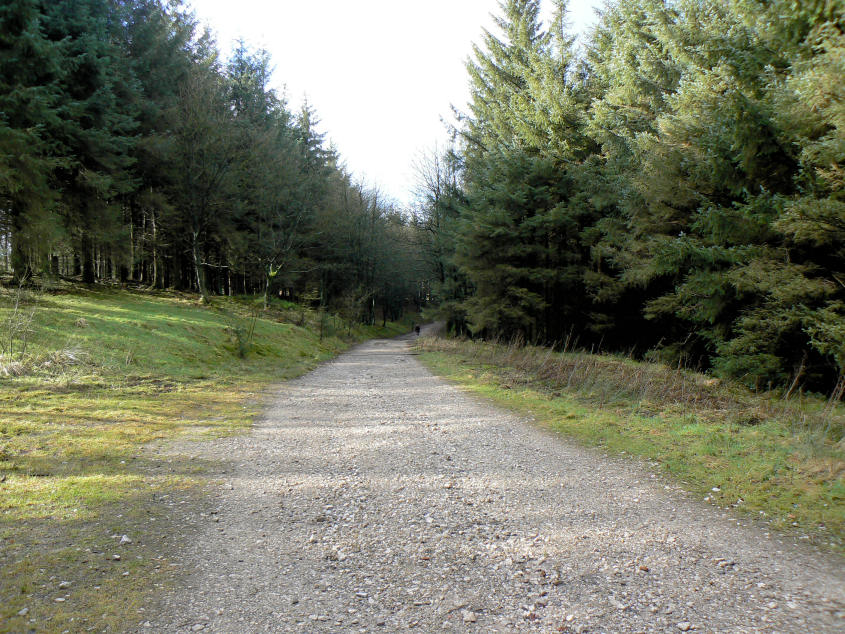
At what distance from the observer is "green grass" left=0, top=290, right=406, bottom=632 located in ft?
9.18

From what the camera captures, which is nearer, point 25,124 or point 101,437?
point 101,437

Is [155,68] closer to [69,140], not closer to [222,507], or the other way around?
[69,140]

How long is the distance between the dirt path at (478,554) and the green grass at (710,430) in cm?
44

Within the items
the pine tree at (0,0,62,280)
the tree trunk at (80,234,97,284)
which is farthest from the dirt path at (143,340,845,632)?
the tree trunk at (80,234,97,284)

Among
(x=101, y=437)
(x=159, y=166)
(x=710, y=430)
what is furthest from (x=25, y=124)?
(x=710, y=430)

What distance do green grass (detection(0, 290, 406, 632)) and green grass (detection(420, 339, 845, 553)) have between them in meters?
4.68

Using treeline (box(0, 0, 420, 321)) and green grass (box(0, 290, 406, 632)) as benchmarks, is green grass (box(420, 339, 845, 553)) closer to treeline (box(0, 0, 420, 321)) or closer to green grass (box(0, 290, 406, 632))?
green grass (box(0, 290, 406, 632))

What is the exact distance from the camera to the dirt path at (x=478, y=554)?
99.7 inches

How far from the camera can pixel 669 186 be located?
1237cm

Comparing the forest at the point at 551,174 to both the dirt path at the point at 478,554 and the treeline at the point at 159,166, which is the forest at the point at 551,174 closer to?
the treeline at the point at 159,166

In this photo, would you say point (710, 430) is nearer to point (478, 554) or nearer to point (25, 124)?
point (478, 554)

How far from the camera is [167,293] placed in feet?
76.8

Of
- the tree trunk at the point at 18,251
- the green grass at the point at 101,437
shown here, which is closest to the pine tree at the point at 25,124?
the tree trunk at the point at 18,251

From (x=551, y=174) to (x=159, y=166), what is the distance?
59.0 feet
